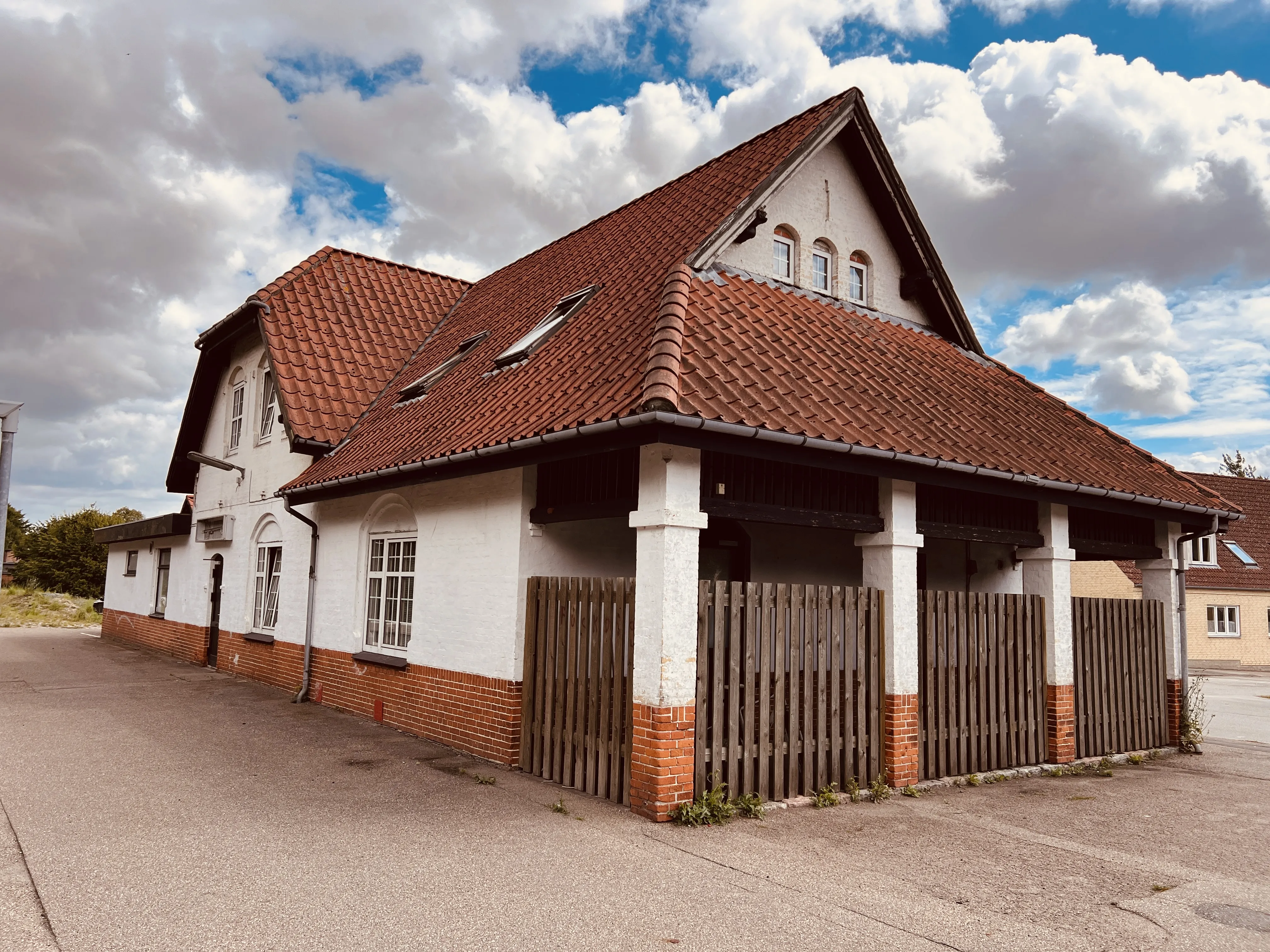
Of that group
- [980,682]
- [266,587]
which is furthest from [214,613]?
[980,682]

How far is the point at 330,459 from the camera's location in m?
12.2

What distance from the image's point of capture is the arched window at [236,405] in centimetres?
1641

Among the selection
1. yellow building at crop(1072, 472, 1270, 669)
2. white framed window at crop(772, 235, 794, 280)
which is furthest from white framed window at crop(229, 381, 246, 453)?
yellow building at crop(1072, 472, 1270, 669)

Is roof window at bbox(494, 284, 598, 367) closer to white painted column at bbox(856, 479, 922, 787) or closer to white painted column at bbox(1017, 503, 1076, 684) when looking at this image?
white painted column at bbox(856, 479, 922, 787)

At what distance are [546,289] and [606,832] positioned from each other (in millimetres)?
8515

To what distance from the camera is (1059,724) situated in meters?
9.67

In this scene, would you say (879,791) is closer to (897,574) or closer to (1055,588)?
(897,574)

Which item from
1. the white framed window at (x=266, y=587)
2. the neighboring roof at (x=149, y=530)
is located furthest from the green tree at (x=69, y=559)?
the white framed window at (x=266, y=587)

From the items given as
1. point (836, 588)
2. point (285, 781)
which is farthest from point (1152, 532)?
point (285, 781)

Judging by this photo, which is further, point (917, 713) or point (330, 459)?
point (330, 459)

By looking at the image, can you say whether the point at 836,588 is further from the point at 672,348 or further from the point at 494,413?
the point at 494,413

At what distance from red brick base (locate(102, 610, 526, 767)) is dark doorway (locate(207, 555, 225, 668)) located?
4.10 feet

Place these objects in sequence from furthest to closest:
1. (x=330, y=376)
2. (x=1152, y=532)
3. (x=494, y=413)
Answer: (x=330, y=376), (x=1152, y=532), (x=494, y=413)

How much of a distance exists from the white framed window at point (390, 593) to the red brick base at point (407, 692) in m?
0.38
